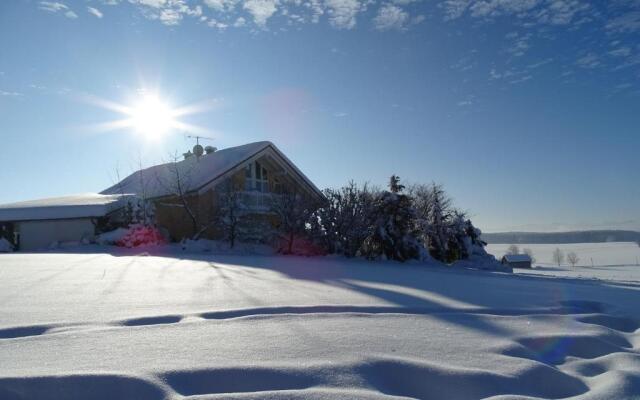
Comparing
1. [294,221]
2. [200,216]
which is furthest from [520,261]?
[294,221]

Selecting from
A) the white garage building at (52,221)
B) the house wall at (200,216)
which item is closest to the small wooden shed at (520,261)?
the house wall at (200,216)

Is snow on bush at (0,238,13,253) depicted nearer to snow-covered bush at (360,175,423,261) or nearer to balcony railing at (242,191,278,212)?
balcony railing at (242,191,278,212)

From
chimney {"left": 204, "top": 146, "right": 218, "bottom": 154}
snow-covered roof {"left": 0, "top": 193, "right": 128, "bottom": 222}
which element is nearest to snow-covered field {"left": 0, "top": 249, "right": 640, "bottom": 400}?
snow-covered roof {"left": 0, "top": 193, "right": 128, "bottom": 222}

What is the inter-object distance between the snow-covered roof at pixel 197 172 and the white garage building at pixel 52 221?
2.29 metres

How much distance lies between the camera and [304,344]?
9.45 feet

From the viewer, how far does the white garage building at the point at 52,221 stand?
18969 millimetres

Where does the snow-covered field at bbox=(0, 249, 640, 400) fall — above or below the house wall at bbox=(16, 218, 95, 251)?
below

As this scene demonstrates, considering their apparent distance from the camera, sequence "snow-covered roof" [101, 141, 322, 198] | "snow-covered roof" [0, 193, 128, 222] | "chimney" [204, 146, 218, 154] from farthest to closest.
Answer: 1. "chimney" [204, 146, 218, 154]
2. "snow-covered roof" [101, 141, 322, 198]
3. "snow-covered roof" [0, 193, 128, 222]

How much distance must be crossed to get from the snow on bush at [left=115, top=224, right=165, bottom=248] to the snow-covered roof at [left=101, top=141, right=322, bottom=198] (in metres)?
2.32

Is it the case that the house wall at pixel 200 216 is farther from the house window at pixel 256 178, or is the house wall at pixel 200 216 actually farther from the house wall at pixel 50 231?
the house wall at pixel 50 231

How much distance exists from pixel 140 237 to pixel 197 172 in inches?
201

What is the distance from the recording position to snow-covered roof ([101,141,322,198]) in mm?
19094

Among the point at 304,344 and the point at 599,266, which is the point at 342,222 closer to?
the point at 304,344

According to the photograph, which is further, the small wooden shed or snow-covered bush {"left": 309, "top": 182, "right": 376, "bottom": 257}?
the small wooden shed
